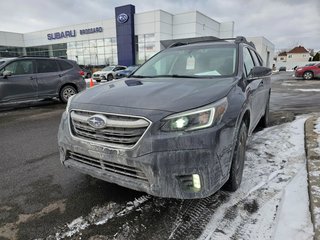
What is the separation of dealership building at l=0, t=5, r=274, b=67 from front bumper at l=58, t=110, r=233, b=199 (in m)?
28.5

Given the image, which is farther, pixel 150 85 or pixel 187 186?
pixel 150 85

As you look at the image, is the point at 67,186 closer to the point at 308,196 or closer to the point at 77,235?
the point at 77,235

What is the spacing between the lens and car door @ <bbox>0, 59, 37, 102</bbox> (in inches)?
300

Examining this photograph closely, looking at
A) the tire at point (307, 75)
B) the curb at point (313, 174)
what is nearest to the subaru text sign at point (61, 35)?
the tire at point (307, 75)

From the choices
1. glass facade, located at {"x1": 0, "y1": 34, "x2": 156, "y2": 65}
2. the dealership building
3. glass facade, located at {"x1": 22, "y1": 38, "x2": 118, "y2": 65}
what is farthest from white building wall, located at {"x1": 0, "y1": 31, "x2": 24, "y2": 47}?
glass facade, located at {"x1": 22, "y1": 38, "x2": 118, "y2": 65}

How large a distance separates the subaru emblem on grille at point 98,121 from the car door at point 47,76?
7033mm

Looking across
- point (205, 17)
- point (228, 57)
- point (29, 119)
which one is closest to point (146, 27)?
point (205, 17)

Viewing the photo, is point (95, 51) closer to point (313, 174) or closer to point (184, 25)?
point (184, 25)

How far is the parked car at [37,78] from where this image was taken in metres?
7.69

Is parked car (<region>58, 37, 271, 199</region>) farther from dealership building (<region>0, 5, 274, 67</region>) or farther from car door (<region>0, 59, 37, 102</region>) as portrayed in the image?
dealership building (<region>0, 5, 274, 67</region>)

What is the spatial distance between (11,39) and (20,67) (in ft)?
153

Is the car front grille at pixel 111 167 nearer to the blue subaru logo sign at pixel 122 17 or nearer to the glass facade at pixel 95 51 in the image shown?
the blue subaru logo sign at pixel 122 17

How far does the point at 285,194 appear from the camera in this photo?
2.67 meters

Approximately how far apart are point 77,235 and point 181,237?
92 centimetres
